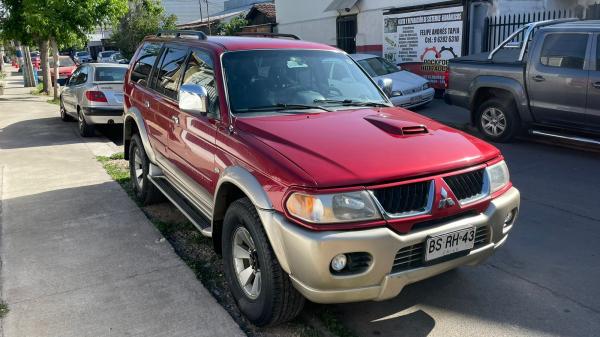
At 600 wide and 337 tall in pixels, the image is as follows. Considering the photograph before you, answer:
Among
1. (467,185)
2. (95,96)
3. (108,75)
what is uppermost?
(108,75)

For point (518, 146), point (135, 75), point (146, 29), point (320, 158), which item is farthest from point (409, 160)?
point (146, 29)

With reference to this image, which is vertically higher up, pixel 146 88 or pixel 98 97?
pixel 146 88

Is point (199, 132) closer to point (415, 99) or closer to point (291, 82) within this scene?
point (291, 82)

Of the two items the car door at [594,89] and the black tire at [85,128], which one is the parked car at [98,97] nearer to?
the black tire at [85,128]

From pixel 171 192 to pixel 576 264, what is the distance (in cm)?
365

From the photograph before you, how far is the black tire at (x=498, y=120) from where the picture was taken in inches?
329

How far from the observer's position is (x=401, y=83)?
1172 cm

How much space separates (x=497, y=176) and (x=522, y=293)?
3.23 ft

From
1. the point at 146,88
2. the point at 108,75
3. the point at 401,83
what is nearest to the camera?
the point at 146,88

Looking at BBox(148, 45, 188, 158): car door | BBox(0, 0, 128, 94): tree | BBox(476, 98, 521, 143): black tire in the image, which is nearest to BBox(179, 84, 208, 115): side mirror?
BBox(148, 45, 188, 158): car door

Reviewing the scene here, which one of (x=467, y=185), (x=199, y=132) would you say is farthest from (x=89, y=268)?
(x=467, y=185)

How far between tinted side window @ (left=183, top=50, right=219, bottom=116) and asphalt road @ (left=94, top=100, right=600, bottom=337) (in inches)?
69.4

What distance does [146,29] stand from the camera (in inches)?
1495

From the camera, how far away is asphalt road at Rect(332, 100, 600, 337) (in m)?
3.36
